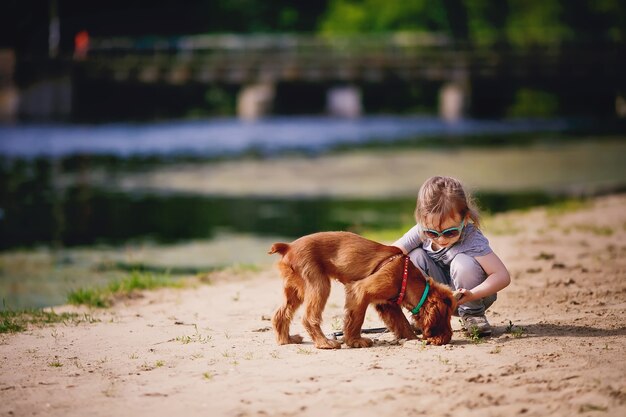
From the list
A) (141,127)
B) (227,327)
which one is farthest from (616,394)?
(141,127)

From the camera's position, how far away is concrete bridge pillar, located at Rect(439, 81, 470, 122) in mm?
50188

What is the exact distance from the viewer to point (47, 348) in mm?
6090

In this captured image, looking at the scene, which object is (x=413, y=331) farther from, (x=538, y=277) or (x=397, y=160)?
(x=397, y=160)

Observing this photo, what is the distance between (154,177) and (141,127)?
70.6 feet

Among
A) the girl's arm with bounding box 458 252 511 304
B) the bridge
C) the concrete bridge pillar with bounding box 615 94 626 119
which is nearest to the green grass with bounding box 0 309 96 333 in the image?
the girl's arm with bounding box 458 252 511 304

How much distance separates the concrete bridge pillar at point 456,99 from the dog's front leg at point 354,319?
147ft

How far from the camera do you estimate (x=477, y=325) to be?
5879 mm

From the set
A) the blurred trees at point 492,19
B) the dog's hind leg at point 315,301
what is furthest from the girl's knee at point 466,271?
the blurred trees at point 492,19

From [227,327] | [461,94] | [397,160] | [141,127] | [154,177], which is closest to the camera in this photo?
[227,327]

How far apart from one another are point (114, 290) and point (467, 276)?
4096 mm

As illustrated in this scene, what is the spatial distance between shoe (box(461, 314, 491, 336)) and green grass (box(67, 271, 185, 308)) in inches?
137

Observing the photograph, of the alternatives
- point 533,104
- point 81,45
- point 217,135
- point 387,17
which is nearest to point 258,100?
point 81,45

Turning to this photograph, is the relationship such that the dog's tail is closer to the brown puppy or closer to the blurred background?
the brown puppy

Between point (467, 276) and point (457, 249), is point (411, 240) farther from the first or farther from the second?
point (467, 276)
